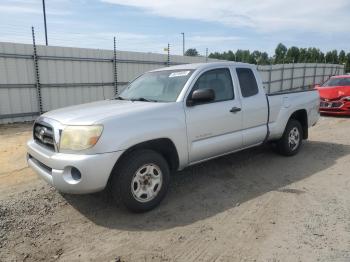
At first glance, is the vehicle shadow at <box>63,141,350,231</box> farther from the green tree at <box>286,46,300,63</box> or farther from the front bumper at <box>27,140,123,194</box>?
the green tree at <box>286,46,300,63</box>

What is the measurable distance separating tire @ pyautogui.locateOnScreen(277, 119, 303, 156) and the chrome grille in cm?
420

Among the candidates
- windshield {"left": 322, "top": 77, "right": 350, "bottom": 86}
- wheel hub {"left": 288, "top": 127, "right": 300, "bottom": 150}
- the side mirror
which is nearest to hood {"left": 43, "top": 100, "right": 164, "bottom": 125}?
the side mirror

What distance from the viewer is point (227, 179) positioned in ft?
17.3

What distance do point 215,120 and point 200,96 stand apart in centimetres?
53

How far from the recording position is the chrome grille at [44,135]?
12.7 feet

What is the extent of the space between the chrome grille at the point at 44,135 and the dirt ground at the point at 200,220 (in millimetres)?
851

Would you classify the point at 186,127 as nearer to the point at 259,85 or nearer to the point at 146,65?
the point at 259,85

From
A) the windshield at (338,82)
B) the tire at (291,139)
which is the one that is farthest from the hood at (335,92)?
the tire at (291,139)

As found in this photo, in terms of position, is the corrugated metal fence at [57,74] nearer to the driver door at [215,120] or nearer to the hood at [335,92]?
the hood at [335,92]

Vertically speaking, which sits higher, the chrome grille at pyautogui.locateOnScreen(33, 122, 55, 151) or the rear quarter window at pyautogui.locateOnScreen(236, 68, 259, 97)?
the rear quarter window at pyautogui.locateOnScreen(236, 68, 259, 97)

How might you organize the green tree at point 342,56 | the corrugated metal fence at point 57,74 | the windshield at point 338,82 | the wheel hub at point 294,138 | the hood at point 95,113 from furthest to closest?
1. the green tree at point 342,56
2. the windshield at point 338,82
3. the corrugated metal fence at point 57,74
4. the wheel hub at point 294,138
5. the hood at point 95,113

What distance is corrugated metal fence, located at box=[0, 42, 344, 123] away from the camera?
34.1ft

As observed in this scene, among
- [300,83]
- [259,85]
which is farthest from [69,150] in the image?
[300,83]

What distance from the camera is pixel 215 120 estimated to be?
471 centimetres
